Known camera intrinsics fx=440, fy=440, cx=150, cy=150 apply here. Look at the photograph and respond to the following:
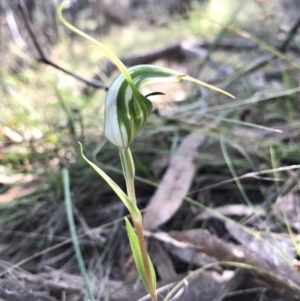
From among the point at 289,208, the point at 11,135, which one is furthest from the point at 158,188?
the point at 11,135

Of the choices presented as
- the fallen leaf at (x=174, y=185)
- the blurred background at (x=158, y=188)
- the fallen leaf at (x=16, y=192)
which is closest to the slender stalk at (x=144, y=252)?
the blurred background at (x=158, y=188)

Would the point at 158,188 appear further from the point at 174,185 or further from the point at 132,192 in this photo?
the point at 132,192

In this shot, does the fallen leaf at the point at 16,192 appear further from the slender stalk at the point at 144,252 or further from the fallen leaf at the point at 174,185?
the slender stalk at the point at 144,252

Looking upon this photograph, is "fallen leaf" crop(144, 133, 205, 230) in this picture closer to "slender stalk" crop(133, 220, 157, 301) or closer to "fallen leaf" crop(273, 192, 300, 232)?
"fallen leaf" crop(273, 192, 300, 232)

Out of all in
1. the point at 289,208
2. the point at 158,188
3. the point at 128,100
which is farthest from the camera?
the point at 158,188

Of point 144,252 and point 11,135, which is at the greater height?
point 11,135

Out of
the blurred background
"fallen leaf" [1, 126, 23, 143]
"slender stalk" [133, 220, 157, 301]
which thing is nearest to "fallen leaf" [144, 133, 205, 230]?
the blurred background
